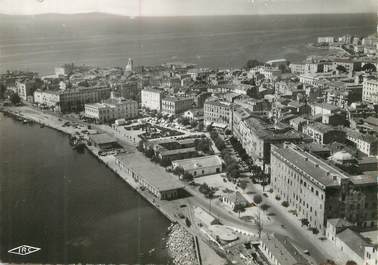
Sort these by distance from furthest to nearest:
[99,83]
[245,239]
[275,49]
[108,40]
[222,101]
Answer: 1. [108,40]
2. [275,49]
3. [99,83]
4. [222,101]
5. [245,239]

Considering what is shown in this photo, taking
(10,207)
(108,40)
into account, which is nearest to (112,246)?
(10,207)

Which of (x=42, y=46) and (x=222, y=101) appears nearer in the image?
(x=222, y=101)

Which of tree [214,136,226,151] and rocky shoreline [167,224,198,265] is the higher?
tree [214,136,226,151]

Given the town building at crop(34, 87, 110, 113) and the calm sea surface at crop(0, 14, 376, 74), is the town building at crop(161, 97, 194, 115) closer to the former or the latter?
the town building at crop(34, 87, 110, 113)

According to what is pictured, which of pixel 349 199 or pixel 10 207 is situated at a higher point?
pixel 349 199

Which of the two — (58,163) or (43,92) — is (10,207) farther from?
(43,92)

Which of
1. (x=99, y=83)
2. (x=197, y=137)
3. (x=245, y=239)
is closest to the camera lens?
(x=245, y=239)

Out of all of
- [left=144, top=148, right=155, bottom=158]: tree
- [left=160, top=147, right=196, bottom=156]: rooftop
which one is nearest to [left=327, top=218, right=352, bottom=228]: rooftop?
[left=160, top=147, right=196, bottom=156]: rooftop

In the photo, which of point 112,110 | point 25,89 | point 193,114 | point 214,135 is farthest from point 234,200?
point 25,89
